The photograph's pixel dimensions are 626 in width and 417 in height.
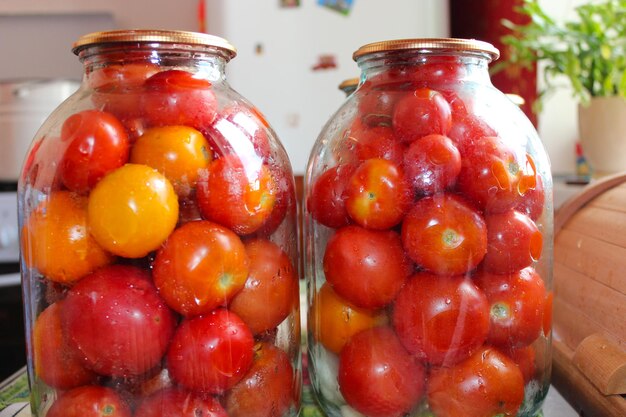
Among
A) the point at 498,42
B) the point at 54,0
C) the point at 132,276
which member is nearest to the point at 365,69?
the point at 132,276

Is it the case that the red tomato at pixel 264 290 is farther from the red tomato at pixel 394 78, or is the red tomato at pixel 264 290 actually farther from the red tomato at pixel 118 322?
the red tomato at pixel 394 78

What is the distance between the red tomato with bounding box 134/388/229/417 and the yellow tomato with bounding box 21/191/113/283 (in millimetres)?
107

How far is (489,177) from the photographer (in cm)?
47

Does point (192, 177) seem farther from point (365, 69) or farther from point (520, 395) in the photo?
point (520, 395)

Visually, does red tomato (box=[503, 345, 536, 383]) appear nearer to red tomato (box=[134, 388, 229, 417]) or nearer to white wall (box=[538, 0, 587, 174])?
red tomato (box=[134, 388, 229, 417])

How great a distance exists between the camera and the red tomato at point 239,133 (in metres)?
0.48

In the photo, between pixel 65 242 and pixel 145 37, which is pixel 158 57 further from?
pixel 65 242

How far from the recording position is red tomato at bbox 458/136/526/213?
0.47 metres

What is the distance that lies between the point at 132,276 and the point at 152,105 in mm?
141

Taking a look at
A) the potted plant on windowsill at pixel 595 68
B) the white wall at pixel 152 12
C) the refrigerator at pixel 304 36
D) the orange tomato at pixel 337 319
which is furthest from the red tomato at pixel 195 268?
the white wall at pixel 152 12

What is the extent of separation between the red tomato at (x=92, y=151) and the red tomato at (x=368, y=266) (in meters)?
0.19

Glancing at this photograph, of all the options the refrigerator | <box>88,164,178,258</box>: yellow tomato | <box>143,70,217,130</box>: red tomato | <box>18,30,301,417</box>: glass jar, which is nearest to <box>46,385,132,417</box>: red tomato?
<box>18,30,301,417</box>: glass jar

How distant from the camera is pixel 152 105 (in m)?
0.48

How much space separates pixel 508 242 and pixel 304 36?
142cm
